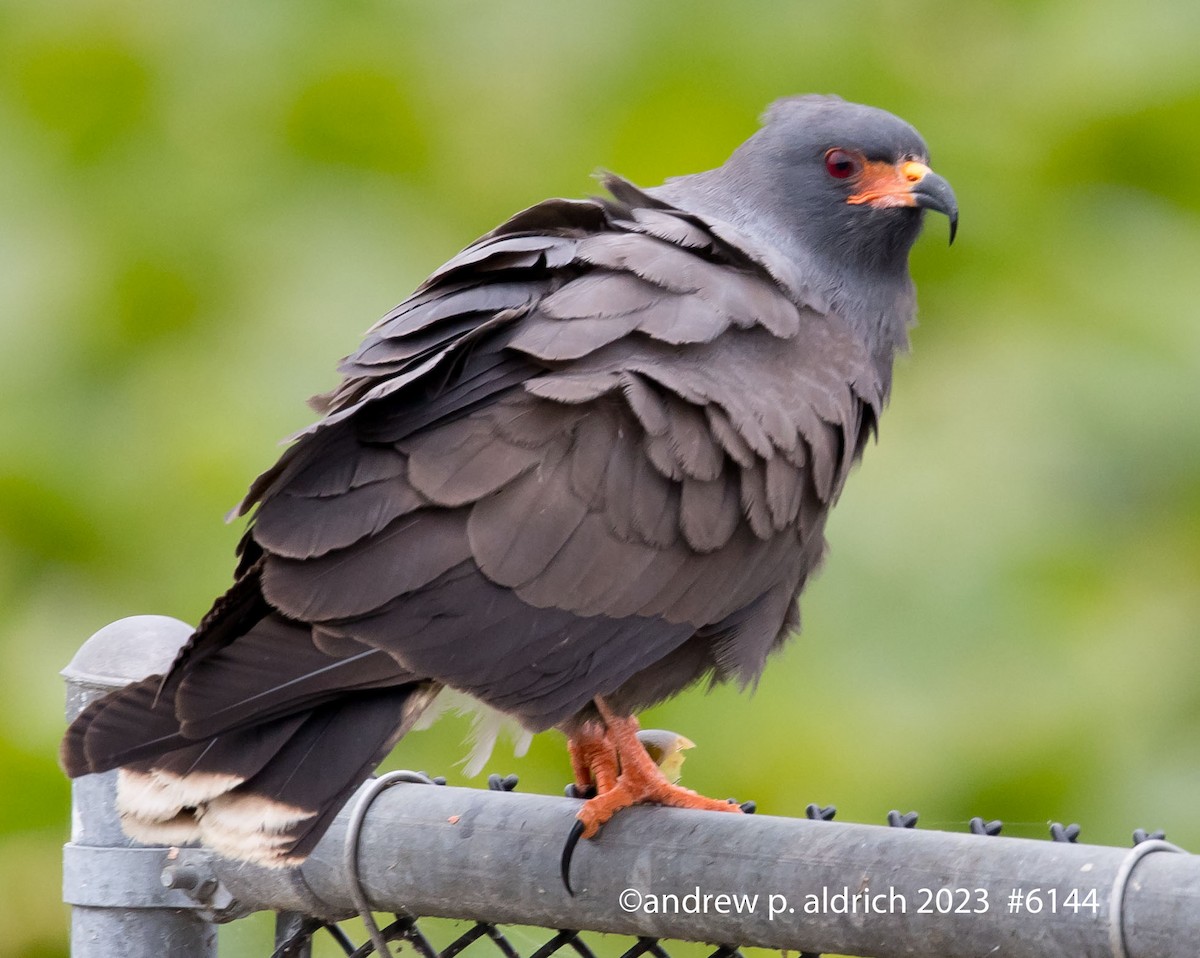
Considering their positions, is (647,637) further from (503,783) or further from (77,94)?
→ (77,94)

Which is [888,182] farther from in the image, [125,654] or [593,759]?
[125,654]

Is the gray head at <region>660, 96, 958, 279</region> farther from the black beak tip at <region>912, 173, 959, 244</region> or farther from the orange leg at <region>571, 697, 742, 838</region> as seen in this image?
the orange leg at <region>571, 697, 742, 838</region>

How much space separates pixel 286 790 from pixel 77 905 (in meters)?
0.39

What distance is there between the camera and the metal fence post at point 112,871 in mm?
2230

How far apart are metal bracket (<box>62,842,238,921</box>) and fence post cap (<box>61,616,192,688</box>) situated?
23 cm

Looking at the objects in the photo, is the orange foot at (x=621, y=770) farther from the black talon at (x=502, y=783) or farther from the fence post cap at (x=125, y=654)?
the fence post cap at (x=125, y=654)

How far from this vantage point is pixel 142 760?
2.07 m

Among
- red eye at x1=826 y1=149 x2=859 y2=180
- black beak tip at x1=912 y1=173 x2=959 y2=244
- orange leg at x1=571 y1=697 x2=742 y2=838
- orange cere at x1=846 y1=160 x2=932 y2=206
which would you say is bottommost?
orange leg at x1=571 y1=697 x2=742 y2=838

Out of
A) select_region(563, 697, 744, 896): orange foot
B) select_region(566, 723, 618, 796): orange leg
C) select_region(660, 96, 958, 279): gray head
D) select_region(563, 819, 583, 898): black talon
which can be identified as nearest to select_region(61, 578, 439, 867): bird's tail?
select_region(563, 819, 583, 898): black talon

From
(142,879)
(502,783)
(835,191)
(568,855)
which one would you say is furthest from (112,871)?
(835,191)

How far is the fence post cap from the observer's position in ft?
7.42

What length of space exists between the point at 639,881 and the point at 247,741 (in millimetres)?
551

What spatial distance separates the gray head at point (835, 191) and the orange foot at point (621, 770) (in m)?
1.10

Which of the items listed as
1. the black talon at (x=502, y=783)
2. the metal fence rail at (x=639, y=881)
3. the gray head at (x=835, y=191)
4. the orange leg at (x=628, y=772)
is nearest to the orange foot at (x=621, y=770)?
the orange leg at (x=628, y=772)
